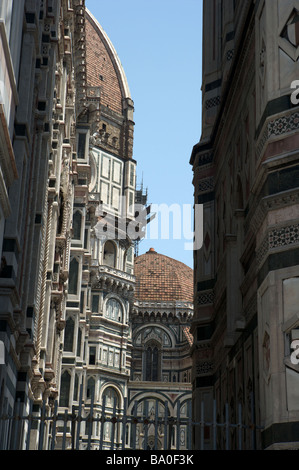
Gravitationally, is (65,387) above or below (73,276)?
below

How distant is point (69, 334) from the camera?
102 ft

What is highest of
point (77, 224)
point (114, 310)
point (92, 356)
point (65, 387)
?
point (114, 310)

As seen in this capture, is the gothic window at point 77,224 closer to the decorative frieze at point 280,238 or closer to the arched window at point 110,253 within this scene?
the arched window at point 110,253

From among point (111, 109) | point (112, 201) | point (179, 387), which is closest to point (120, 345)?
point (179, 387)

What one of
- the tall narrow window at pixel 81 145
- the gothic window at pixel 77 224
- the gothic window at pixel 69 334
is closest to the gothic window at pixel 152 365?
the gothic window at pixel 69 334

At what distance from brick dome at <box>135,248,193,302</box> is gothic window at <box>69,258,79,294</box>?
2435 centimetres

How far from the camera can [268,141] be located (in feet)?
31.7

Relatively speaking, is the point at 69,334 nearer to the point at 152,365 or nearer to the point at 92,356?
the point at 92,356

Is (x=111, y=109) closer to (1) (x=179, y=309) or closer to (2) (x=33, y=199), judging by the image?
(1) (x=179, y=309)

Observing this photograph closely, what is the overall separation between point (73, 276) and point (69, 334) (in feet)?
7.29

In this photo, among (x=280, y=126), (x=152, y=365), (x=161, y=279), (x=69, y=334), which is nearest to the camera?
(x=280, y=126)

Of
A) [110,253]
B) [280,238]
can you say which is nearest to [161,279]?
[110,253]

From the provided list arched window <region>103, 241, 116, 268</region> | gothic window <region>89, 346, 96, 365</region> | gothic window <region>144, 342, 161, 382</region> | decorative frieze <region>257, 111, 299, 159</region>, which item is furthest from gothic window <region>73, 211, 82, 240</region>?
decorative frieze <region>257, 111, 299, 159</region>

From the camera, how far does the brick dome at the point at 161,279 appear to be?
56375 millimetres
